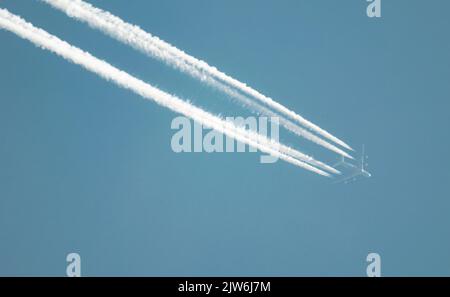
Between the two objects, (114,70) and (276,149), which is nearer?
(114,70)

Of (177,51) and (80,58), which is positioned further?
(177,51)

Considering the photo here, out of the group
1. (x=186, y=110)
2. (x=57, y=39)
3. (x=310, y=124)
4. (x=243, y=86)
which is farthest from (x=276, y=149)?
(x=57, y=39)

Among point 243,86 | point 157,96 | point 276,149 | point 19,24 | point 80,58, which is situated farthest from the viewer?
point 276,149

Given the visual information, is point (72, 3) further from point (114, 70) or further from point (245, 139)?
point (245, 139)

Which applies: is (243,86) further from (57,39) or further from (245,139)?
(57,39)

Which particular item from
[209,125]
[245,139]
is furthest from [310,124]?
[209,125]

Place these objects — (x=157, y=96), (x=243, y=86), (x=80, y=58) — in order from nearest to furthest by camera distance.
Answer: (x=80, y=58) < (x=157, y=96) < (x=243, y=86)

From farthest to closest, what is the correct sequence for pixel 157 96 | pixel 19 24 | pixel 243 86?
pixel 243 86, pixel 157 96, pixel 19 24

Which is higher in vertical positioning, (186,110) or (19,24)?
(19,24)
